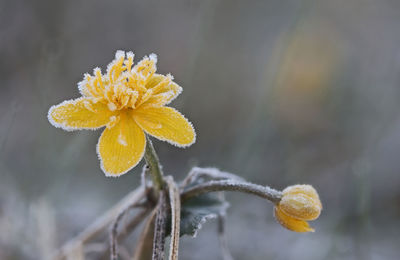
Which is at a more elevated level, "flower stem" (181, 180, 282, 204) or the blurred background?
"flower stem" (181, 180, 282, 204)

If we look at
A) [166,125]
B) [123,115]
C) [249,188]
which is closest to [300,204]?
[249,188]

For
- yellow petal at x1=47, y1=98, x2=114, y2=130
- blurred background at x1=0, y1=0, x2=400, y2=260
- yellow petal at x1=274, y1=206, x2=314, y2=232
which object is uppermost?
yellow petal at x1=47, y1=98, x2=114, y2=130

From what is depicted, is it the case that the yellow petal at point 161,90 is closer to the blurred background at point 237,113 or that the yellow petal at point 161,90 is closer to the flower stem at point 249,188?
the flower stem at point 249,188

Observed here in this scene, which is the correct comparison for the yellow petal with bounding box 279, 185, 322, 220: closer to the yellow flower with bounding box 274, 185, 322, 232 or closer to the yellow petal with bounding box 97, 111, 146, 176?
the yellow flower with bounding box 274, 185, 322, 232

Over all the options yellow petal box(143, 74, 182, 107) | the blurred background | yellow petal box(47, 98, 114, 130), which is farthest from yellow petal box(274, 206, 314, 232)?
the blurred background

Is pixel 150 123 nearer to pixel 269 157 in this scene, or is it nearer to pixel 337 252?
pixel 337 252

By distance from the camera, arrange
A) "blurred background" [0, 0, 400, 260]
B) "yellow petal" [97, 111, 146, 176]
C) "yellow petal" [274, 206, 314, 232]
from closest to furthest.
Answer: "yellow petal" [97, 111, 146, 176] < "yellow petal" [274, 206, 314, 232] < "blurred background" [0, 0, 400, 260]

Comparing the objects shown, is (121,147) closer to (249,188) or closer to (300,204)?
(249,188)

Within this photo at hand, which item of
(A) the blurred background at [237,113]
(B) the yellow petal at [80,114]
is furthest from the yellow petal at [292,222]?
(A) the blurred background at [237,113]
